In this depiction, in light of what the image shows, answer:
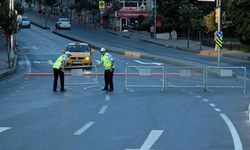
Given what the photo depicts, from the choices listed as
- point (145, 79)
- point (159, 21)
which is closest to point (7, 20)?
point (145, 79)

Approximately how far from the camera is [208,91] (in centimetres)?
2600

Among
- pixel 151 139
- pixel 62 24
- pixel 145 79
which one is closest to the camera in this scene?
pixel 151 139

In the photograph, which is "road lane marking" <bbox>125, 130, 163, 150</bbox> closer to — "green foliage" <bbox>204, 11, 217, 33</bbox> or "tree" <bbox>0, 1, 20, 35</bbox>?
"tree" <bbox>0, 1, 20, 35</bbox>

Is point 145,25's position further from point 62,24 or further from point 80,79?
point 80,79

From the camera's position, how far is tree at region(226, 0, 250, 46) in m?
55.1

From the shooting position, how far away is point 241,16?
5628 centimetres

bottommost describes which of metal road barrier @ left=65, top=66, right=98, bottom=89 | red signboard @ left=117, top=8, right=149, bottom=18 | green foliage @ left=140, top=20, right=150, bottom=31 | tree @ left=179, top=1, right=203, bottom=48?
metal road barrier @ left=65, top=66, right=98, bottom=89

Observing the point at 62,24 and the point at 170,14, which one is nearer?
the point at 170,14

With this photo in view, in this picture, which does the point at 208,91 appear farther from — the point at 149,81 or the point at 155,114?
the point at 155,114

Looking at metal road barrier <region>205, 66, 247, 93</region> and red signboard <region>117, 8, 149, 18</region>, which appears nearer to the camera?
metal road barrier <region>205, 66, 247, 93</region>

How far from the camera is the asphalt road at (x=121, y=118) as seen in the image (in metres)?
Result: 12.6

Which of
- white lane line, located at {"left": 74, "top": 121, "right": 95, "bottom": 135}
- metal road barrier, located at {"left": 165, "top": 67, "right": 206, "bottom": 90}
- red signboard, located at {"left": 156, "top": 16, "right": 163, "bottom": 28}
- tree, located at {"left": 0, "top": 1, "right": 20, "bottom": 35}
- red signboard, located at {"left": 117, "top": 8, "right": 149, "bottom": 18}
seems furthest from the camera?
red signboard, located at {"left": 117, "top": 8, "right": 149, "bottom": 18}

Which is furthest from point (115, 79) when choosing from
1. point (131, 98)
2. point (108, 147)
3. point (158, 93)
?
point (108, 147)

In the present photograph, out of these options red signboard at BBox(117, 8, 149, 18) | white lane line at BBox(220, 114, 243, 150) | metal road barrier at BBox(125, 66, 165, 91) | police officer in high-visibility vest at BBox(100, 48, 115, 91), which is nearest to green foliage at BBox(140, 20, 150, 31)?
red signboard at BBox(117, 8, 149, 18)
